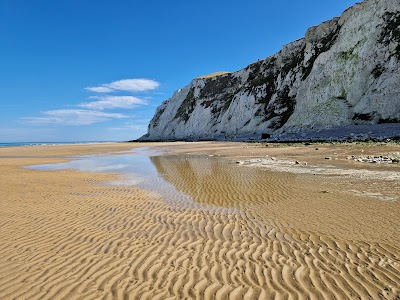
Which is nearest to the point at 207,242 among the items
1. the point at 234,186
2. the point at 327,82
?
the point at 234,186

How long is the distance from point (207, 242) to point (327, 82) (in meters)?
51.0

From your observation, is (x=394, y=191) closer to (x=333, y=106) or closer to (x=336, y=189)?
(x=336, y=189)

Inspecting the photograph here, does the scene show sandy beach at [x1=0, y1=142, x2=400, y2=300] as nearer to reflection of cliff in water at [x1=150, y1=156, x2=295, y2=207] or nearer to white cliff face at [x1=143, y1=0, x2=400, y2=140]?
reflection of cliff in water at [x1=150, y1=156, x2=295, y2=207]

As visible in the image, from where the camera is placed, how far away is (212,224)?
8.04 metres

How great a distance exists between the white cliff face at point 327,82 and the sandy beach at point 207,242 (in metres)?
34.4

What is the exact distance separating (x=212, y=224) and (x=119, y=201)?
4.89 metres

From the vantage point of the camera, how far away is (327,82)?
49438 millimetres

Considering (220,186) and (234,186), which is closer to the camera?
(234,186)

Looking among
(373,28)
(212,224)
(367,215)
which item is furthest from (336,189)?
(373,28)

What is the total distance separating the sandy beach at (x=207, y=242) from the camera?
A: 4.59 m

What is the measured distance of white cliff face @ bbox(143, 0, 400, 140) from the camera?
131 feet

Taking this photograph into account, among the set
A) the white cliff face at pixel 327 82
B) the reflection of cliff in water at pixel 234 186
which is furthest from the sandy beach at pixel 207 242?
the white cliff face at pixel 327 82

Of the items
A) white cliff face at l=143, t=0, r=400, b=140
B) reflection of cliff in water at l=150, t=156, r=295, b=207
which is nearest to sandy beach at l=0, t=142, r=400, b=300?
reflection of cliff in water at l=150, t=156, r=295, b=207

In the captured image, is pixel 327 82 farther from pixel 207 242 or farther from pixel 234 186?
pixel 207 242
